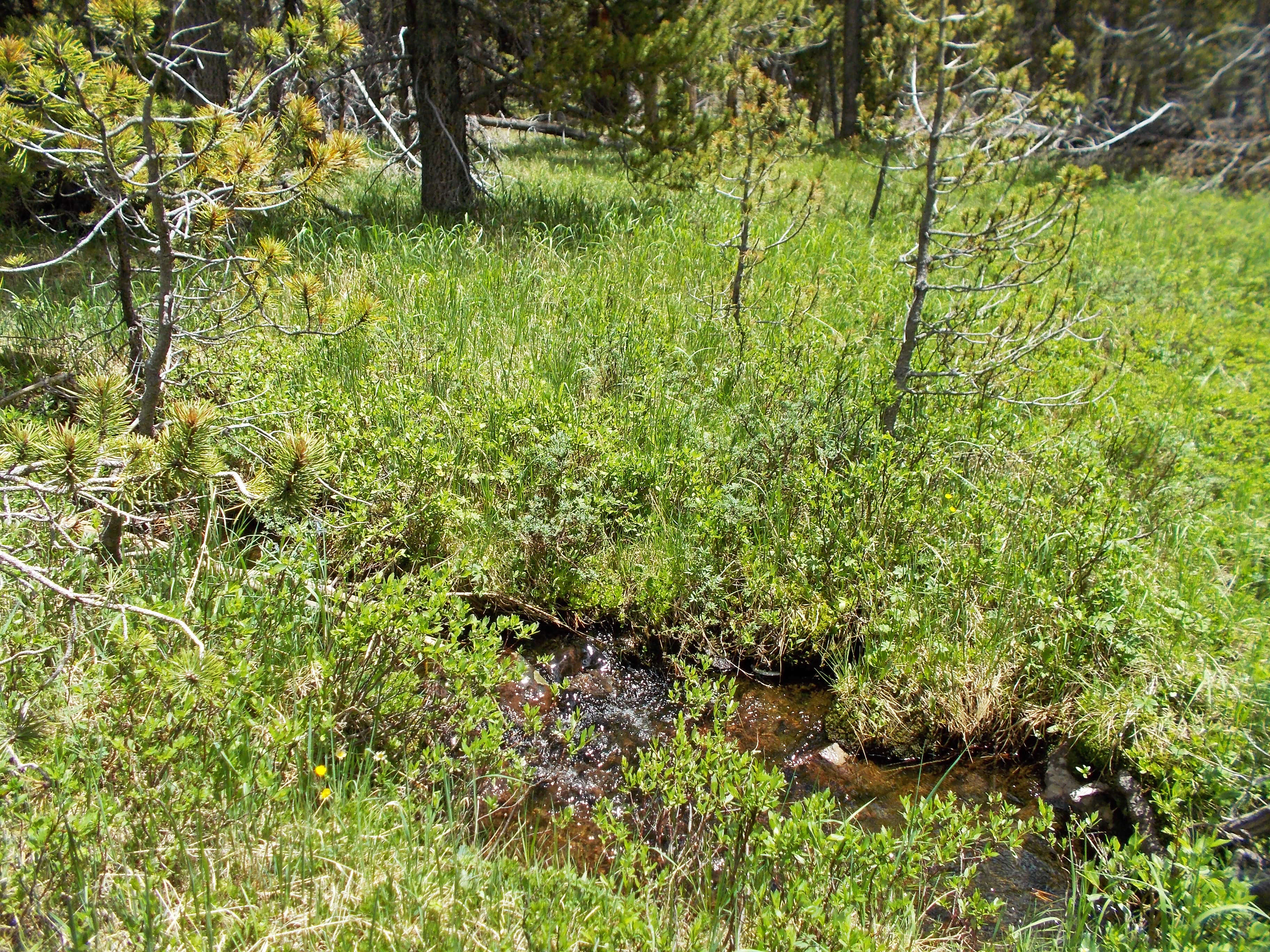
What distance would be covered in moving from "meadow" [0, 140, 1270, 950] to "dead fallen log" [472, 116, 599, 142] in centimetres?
225

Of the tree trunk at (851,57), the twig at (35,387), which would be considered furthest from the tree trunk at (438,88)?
the tree trunk at (851,57)

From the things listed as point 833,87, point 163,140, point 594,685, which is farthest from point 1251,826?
point 833,87

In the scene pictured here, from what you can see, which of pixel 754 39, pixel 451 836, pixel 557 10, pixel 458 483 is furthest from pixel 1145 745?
pixel 754 39

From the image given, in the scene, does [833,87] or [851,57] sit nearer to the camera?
[851,57]

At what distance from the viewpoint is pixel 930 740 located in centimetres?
356

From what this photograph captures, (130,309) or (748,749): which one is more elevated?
(130,309)

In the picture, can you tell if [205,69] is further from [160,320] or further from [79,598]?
[79,598]

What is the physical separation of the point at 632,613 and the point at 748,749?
0.89m

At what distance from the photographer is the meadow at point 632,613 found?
7.29ft

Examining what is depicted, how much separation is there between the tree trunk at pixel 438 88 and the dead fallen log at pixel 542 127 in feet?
4.17

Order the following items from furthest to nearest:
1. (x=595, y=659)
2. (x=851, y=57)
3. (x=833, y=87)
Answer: (x=833, y=87) < (x=851, y=57) < (x=595, y=659)

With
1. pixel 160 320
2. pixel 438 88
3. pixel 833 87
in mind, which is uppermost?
pixel 833 87

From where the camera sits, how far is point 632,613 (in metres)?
4.05

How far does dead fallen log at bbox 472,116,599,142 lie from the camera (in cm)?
855
